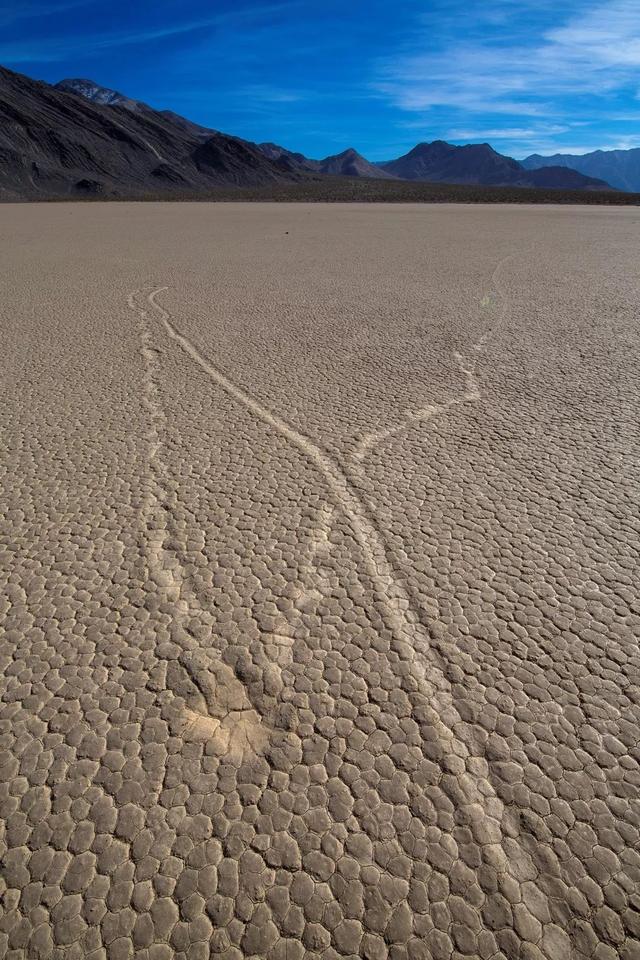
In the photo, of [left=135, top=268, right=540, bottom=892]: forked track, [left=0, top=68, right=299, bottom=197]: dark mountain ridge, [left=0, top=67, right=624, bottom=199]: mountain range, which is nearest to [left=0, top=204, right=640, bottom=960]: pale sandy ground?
[left=135, top=268, right=540, bottom=892]: forked track

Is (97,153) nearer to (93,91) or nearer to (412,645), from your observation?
(412,645)

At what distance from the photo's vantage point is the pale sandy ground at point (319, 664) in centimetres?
102

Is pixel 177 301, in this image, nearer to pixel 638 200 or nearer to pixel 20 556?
pixel 20 556

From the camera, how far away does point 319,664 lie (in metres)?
1.48

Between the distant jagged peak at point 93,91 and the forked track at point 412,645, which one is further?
the distant jagged peak at point 93,91

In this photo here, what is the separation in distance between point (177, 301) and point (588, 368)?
3.46 meters

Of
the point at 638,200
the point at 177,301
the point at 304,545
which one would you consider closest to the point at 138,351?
the point at 177,301

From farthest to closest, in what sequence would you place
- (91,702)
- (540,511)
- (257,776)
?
1. (540,511)
2. (91,702)
3. (257,776)

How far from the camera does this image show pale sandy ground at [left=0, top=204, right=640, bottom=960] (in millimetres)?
1022

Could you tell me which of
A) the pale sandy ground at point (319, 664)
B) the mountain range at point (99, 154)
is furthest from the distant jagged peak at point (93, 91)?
the pale sandy ground at point (319, 664)

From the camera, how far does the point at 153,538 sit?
1969mm

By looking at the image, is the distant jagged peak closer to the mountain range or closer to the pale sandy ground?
the mountain range

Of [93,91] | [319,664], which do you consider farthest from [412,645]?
[93,91]

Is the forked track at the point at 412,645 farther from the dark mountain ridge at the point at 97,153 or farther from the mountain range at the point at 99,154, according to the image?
the dark mountain ridge at the point at 97,153
